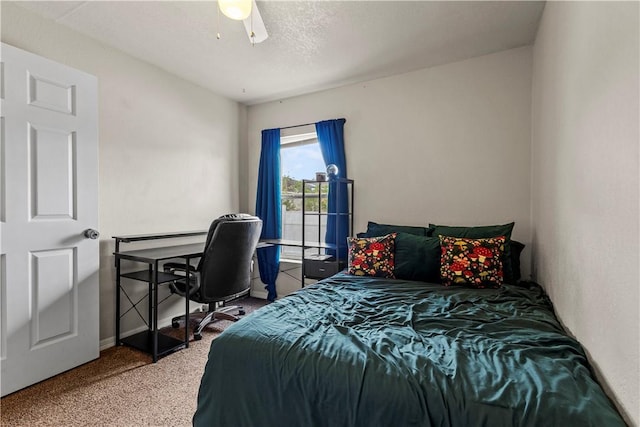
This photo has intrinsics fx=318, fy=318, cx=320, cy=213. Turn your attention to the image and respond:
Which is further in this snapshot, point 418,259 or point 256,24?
point 418,259

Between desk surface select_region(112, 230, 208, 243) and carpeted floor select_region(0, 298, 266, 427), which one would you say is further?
desk surface select_region(112, 230, 208, 243)

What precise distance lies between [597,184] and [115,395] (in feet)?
8.77

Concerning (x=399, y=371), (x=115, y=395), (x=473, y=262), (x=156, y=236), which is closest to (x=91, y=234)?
(x=156, y=236)

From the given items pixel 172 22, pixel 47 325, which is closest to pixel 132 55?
pixel 172 22

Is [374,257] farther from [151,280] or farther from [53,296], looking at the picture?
[53,296]

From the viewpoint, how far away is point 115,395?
6.33 feet

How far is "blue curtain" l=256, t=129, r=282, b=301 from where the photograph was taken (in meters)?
3.81

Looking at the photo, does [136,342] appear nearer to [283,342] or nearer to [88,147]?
[88,147]

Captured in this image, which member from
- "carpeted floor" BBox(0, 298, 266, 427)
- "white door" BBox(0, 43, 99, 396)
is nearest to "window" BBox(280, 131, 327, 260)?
"carpeted floor" BBox(0, 298, 266, 427)

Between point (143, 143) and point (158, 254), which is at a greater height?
point (143, 143)

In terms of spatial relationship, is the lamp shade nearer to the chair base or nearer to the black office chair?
the black office chair

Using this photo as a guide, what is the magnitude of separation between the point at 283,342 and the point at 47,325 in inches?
72.4

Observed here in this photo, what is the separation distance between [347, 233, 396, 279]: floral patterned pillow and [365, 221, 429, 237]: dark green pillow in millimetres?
262

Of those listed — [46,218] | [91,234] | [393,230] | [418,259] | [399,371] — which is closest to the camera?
[399,371]
